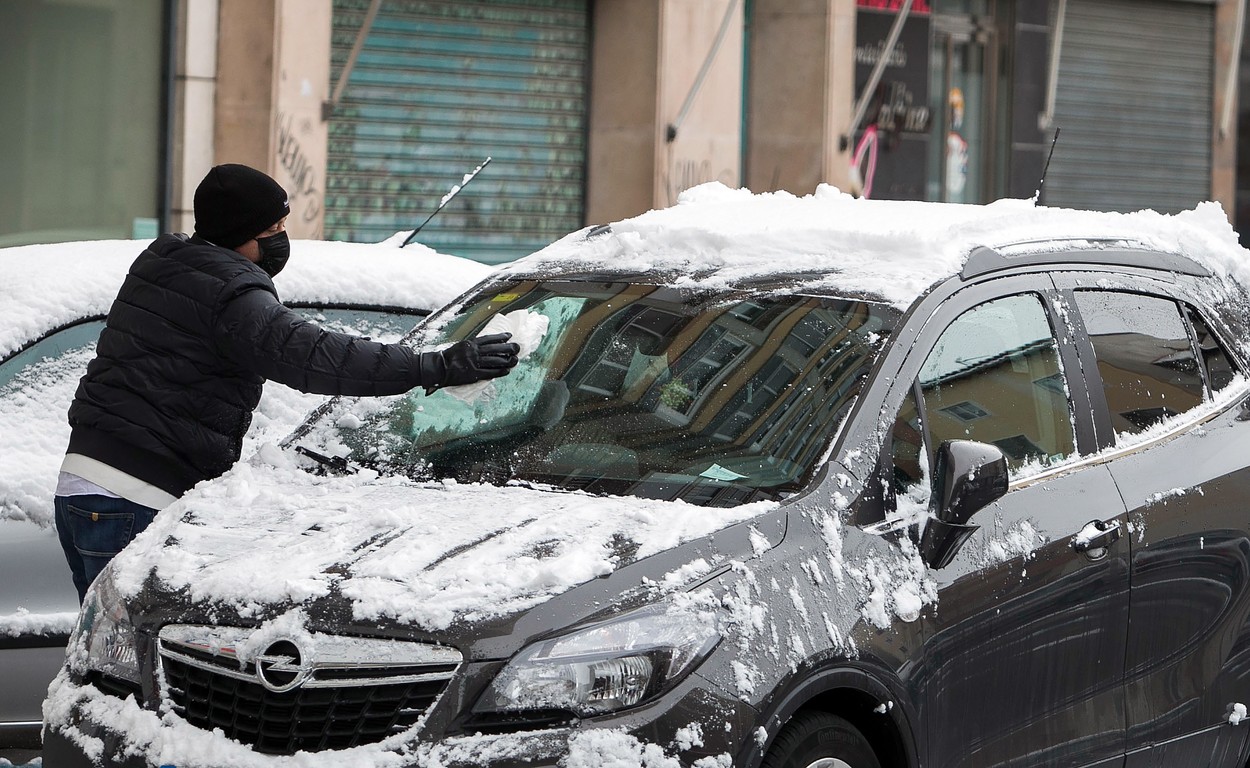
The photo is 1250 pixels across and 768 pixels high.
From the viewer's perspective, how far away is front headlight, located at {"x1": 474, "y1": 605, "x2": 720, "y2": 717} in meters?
3.31

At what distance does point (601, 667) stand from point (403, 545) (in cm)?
55

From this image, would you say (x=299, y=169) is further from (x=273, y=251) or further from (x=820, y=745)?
(x=820, y=745)

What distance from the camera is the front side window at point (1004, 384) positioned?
4.19 metres

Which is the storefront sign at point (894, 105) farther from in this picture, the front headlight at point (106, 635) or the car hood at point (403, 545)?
the front headlight at point (106, 635)

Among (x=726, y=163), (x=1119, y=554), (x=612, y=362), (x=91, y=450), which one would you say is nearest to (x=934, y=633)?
(x=1119, y=554)

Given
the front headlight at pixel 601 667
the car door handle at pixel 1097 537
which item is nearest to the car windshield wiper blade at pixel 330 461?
the front headlight at pixel 601 667

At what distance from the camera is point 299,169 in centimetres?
1197

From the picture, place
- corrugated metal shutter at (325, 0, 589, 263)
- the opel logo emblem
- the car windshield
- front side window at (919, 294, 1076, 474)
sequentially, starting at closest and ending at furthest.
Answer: the opel logo emblem, the car windshield, front side window at (919, 294, 1076, 474), corrugated metal shutter at (325, 0, 589, 263)

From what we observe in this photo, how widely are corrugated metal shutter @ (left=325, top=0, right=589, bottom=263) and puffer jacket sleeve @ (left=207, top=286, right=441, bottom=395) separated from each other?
840 cm

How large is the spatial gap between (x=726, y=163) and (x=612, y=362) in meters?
10.0

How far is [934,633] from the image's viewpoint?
12.6 ft

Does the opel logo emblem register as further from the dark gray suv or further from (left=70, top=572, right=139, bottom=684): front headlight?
(left=70, top=572, right=139, bottom=684): front headlight

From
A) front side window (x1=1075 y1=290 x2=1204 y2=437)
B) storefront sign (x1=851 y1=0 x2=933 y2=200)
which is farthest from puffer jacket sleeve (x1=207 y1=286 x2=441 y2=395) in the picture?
storefront sign (x1=851 y1=0 x2=933 y2=200)

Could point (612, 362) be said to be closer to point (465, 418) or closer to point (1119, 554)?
point (465, 418)
